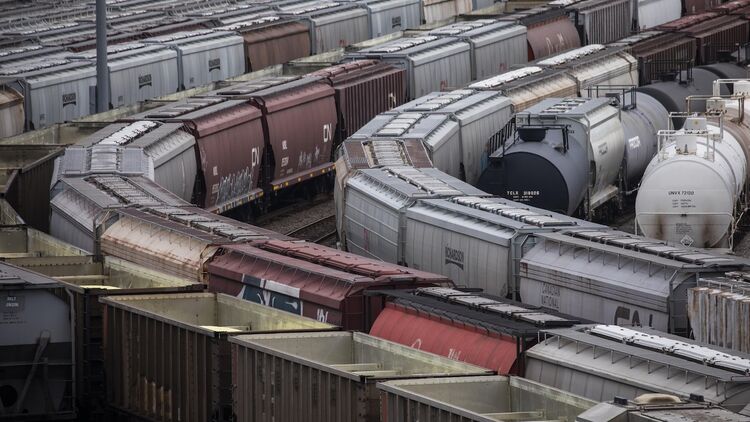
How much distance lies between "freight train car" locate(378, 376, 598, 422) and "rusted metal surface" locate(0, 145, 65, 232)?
21968 mm

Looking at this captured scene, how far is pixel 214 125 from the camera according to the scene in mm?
47219

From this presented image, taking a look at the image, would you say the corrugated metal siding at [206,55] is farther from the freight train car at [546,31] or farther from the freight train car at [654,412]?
the freight train car at [654,412]

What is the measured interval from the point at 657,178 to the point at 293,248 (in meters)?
10.5

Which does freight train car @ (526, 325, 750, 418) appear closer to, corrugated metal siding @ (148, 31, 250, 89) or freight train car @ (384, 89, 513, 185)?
freight train car @ (384, 89, 513, 185)

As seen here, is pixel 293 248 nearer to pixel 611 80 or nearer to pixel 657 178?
pixel 657 178

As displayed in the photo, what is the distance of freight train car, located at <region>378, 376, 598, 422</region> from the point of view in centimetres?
2050

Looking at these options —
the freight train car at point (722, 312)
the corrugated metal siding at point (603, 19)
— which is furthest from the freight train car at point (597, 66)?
the freight train car at point (722, 312)

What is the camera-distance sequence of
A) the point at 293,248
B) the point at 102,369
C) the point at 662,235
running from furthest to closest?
the point at 662,235
the point at 293,248
the point at 102,369

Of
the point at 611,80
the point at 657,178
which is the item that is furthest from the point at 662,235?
the point at 611,80

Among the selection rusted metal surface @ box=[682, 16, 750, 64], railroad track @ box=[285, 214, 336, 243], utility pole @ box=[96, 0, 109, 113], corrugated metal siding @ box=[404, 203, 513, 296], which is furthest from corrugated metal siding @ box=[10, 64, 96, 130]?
rusted metal surface @ box=[682, 16, 750, 64]

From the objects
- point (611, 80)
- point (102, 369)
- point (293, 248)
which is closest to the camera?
point (102, 369)

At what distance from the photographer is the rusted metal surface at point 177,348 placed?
25609 mm

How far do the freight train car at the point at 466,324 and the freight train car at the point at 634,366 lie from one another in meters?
0.39

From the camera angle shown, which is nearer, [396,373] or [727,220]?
[396,373]
